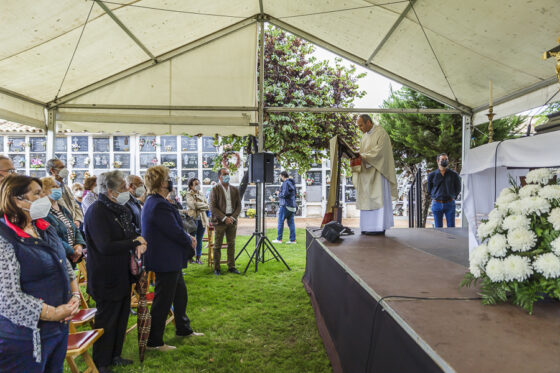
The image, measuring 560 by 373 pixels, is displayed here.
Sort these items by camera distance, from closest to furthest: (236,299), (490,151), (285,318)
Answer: (490,151), (285,318), (236,299)

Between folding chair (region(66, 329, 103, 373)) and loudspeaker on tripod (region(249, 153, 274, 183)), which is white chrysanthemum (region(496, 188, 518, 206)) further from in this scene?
loudspeaker on tripod (region(249, 153, 274, 183))

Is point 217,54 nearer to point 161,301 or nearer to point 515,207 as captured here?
point 161,301

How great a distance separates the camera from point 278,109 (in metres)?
6.58

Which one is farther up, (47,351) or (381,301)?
(381,301)

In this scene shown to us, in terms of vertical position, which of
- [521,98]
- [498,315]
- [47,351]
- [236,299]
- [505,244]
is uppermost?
[521,98]

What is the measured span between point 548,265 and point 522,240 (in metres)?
0.14

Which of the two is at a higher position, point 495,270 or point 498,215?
point 498,215

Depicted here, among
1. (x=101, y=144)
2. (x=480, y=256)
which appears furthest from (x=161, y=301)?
(x=101, y=144)

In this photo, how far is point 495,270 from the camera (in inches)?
62.4

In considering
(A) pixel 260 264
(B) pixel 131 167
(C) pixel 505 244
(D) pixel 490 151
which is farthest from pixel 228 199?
(B) pixel 131 167

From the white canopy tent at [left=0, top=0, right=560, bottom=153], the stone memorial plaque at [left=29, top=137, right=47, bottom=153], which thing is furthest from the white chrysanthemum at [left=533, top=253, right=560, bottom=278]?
the stone memorial plaque at [left=29, top=137, right=47, bottom=153]

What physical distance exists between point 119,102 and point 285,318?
5107 millimetres

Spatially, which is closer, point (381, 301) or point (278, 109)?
point (381, 301)

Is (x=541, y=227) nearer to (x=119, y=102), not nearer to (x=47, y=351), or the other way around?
(x=47, y=351)
